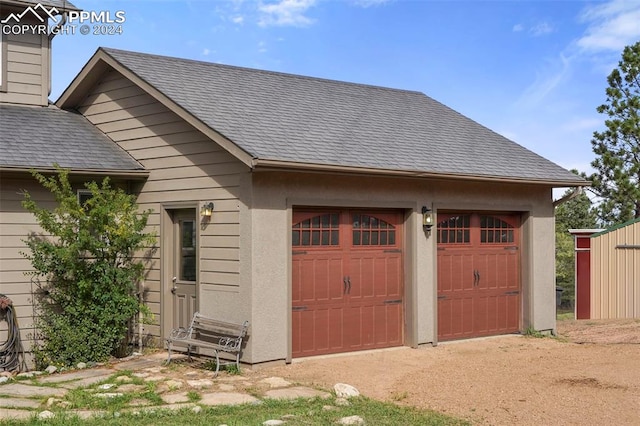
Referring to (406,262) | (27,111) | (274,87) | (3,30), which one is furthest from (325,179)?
(3,30)

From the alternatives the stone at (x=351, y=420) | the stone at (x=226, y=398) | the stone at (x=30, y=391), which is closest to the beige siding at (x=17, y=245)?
the stone at (x=30, y=391)

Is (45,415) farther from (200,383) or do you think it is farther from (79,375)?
(79,375)

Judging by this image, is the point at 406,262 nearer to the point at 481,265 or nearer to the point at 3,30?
the point at 481,265

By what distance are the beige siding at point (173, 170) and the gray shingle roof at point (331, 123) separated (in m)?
0.42

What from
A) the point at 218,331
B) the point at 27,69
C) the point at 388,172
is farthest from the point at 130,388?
the point at 27,69

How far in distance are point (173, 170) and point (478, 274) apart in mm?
5337

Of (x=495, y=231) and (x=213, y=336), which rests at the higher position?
(x=495, y=231)

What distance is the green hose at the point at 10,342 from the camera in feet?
36.0

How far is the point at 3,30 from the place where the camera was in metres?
13.6

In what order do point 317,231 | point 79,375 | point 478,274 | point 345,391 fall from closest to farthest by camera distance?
point 345,391
point 79,375
point 317,231
point 478,274

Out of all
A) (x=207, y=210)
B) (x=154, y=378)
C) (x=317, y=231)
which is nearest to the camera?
(x=154, y=378)

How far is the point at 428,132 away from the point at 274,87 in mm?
2824

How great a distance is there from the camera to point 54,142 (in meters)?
12.1

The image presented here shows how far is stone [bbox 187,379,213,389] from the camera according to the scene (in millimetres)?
8992
